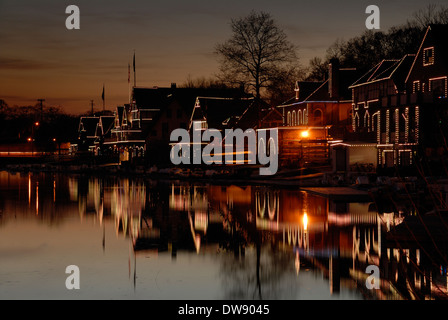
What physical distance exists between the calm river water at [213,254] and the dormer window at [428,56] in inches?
1158

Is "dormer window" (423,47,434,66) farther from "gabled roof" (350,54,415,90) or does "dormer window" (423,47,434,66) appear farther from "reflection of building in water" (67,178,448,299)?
"reflection of building in water" (67,178,448,299)

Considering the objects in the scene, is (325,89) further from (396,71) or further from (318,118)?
(396,71)

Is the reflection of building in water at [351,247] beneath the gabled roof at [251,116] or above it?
beneath

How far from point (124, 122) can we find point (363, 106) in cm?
7065

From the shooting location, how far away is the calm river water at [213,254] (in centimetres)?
1592

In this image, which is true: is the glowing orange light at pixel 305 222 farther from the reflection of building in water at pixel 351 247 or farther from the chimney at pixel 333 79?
the chimney at pixel 333 79

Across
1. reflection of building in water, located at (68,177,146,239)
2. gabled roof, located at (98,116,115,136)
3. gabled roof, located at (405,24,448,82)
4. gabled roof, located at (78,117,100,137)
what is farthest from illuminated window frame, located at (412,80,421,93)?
gabled roof, located at (78,117,100,137)

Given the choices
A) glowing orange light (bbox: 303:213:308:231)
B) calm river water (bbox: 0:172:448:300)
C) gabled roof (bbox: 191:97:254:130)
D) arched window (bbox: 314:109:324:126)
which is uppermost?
gabled roof (bbox: 191:97:254:130)

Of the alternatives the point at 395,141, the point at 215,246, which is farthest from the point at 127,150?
the point at 215,246

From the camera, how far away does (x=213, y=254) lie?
851 inches

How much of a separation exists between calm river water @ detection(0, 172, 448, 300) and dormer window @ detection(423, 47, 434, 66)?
1158 inches

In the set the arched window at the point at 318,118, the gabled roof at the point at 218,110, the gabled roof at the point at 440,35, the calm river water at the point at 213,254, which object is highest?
the gabled roof at the point at 440,35

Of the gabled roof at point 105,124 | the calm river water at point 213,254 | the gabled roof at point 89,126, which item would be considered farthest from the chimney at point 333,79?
the gabled roof at point 89,126

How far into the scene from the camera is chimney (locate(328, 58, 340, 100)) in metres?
85.8
